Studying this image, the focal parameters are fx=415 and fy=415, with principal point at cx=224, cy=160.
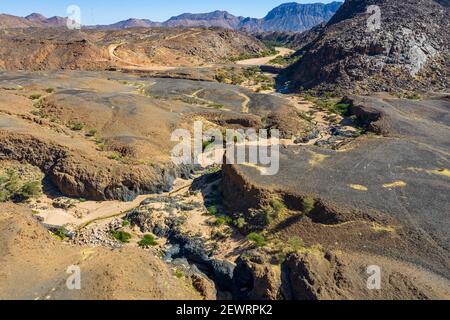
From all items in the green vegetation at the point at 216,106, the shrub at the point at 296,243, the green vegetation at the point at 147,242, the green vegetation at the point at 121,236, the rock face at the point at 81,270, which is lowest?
the green vegetation at the point at 147,242

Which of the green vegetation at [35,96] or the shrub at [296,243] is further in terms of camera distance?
the green vegetation at [35,96]

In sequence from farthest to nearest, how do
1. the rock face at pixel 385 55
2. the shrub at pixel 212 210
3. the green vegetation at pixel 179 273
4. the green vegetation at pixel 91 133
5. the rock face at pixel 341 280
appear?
the rock face at pixel 385 55 → the green vegetation at pixel 91 133 → the shrub at pixel 212 210 → the green vegetation at pixel 179 273 → the rock face at pixel 341 280

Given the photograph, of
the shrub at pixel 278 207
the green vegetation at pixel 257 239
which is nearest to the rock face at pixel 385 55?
the shrub at pixel 278 207

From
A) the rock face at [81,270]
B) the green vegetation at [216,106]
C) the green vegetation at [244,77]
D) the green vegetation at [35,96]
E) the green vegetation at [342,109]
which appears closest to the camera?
Answer: the rock face at [81,270]

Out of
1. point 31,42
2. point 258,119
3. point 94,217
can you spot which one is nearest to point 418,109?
point 258,119

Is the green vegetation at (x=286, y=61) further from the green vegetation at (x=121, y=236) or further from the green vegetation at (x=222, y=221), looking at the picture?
the green vegetation at (x=121, y=236)

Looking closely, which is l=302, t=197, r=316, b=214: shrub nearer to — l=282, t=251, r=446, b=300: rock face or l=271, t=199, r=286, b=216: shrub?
l=271, t=199, r=286, b=216: shrub
